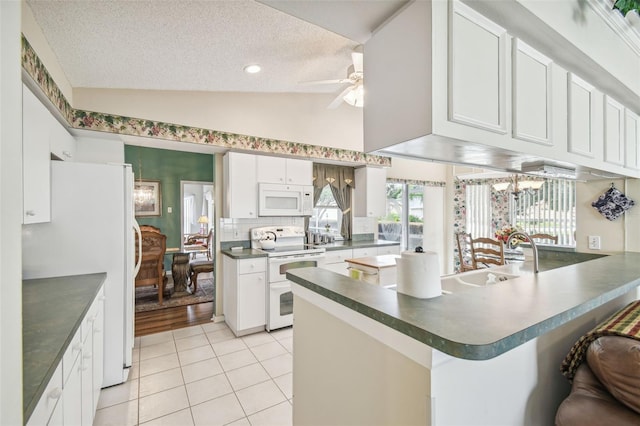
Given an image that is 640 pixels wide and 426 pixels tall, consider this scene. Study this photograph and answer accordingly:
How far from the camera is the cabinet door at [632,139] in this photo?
7.10 ft

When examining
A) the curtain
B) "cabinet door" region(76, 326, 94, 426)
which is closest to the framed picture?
the curtain

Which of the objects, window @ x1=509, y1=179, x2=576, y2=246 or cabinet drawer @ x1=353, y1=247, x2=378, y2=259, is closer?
cabinet drawer @ x1=353, y1=247, x2=378, y2=259

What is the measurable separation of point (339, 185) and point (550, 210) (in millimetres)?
3453

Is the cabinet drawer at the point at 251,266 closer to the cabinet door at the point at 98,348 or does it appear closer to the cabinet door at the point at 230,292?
the cabinet door at the point at 230,292

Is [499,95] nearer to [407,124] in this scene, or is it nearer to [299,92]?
[407,124]

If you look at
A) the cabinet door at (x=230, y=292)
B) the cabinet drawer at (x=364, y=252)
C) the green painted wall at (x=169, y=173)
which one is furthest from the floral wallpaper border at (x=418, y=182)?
the green painted wall at (x=169, y=173)

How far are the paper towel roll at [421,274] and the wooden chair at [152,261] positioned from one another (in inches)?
154

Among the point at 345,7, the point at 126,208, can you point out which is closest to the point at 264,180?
the point at 126,208

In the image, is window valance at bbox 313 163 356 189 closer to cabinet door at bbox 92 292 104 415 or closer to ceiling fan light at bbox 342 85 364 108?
ceiling fan light at bbox 342 85 364 108

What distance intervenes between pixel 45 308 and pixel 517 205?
610cm

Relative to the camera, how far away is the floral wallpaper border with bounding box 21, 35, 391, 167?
190 centimetres

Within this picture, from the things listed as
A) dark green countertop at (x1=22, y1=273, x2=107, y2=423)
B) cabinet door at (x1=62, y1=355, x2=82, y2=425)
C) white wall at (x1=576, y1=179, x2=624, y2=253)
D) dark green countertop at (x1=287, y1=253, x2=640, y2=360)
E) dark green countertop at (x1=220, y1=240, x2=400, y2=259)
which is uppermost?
white wall at (x1=576, y1=179, x2=624, y2=253)

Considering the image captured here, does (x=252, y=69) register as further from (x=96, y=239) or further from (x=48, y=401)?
(x=48, y=401)
